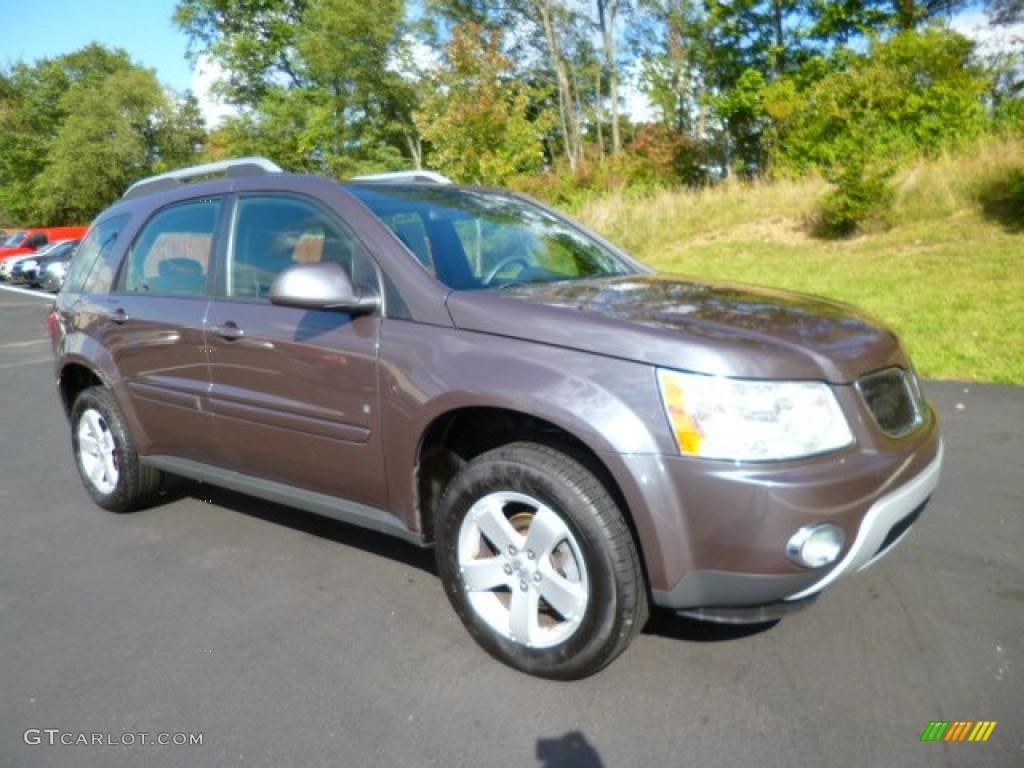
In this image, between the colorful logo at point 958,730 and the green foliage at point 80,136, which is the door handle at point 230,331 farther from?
the green foliage at point 80,136

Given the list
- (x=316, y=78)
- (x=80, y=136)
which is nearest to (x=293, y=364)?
(x=316, y=78)

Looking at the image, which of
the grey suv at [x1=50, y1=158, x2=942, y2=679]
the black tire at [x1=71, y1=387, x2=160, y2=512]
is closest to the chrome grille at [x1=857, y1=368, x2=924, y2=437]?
the grey suv at [x1=50, y1=158, x2=942, y2=679]

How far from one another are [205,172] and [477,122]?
1118 centimetres

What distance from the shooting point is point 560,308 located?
2705 mm

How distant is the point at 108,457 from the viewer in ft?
14.8

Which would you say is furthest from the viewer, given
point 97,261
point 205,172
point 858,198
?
point 858,198

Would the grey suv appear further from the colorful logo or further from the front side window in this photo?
the colorful logo

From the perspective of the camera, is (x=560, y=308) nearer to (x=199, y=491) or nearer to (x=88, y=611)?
(x=88, y=611)

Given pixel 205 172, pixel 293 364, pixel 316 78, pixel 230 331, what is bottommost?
pixel 293 364

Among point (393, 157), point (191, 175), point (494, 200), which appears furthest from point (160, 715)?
point (393, 157)

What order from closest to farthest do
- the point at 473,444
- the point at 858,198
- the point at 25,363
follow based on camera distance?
1. the point at 473,444
2. the point at 25,363
3. the point at 858,198

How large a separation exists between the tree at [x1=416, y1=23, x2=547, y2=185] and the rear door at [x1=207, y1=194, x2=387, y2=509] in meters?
12.0

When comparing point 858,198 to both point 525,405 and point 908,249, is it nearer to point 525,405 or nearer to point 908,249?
point 908,249

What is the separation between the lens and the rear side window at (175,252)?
385 centimetres
